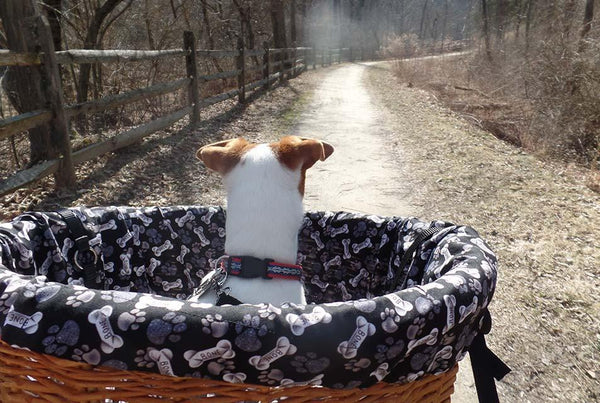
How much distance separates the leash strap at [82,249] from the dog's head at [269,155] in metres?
0.70

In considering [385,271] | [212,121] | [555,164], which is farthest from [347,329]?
[212,121]

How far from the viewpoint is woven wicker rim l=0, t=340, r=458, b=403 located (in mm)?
1050

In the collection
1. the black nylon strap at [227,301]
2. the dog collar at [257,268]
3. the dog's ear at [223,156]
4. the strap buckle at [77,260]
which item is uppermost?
the dog's ear at [223,156]

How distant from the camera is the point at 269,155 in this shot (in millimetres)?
1821

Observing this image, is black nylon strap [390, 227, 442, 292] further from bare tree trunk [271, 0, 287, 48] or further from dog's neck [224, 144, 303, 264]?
bare tree trunk [271, 0, 287, 48]

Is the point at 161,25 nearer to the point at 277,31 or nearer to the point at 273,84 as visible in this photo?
the point at 273,84

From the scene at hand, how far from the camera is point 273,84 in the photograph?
15.3m

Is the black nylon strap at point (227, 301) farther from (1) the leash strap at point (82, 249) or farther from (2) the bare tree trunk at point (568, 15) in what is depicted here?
(2) the bare tree trunk at point (568, 15)

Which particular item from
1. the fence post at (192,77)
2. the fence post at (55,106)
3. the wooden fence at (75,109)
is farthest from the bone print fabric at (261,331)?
the fence post at (192,77)

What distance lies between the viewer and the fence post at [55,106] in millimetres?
3887

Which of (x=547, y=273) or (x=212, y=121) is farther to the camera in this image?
(x=212, y=121)

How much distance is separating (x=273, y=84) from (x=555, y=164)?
1075 centimetres

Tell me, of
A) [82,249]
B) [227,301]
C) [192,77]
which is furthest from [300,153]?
[192,77]

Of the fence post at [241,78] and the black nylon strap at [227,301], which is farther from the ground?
the fence post at [241,78]
